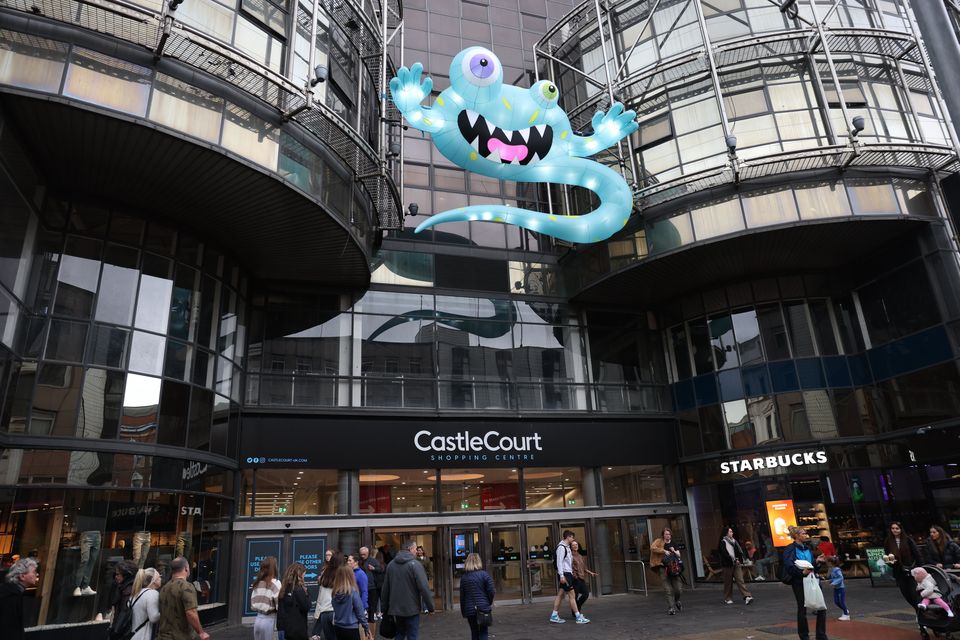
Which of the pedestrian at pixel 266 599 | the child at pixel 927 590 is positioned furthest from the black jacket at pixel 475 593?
the child at pixel 927 590

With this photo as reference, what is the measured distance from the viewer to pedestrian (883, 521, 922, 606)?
1021 cm

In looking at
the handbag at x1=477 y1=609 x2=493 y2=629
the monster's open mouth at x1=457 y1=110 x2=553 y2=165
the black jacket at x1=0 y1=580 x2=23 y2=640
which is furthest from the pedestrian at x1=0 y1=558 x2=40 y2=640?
the monster's open mouth at x1=457 y1=110 x2=553 y2=165

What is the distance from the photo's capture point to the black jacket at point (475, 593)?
9.40 metres

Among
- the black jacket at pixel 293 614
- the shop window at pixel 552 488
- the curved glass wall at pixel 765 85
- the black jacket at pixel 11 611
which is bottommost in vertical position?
the black jacket at pixel 293 614

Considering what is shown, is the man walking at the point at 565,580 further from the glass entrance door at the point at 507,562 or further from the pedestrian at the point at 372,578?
the glass entrance door at the point at 507,562

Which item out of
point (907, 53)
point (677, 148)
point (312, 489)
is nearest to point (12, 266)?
point (312, 489)

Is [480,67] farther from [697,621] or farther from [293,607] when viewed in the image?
[697,621]

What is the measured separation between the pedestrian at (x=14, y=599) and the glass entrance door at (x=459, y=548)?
13.6 metres

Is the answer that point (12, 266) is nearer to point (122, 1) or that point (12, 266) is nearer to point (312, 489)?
point (122, 1)

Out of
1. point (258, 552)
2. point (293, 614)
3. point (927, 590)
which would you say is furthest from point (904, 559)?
point (258, 552)

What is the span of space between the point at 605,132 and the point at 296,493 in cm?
1396

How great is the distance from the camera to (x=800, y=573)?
10109 mm

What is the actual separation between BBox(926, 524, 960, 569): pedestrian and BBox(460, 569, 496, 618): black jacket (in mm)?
7374

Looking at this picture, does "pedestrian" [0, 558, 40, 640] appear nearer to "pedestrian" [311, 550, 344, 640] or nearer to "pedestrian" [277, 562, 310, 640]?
"pedestrian" [277, 562, 310, 640]
